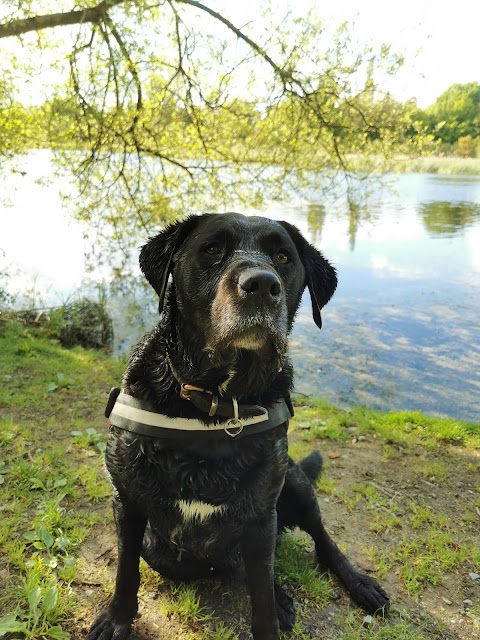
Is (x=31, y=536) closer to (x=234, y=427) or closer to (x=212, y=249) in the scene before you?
(x=234, y=427)

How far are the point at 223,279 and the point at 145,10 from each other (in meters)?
6.16

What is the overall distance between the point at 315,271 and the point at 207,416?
3.23 ft

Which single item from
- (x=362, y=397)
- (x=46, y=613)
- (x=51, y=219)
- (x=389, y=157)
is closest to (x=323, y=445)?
(x=362, y=397)

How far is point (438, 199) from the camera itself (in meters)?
22.4

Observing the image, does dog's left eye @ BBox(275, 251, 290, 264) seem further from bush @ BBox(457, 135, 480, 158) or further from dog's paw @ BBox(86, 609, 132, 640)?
bush @ BBox(457, 135, 480, 158)

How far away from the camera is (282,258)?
6.97 ft

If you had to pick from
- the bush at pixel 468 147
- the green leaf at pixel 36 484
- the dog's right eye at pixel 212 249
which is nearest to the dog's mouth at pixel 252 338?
the dog's right eye at pixel 212 249

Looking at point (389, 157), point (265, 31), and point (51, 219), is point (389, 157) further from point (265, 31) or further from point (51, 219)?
point (51, 219)

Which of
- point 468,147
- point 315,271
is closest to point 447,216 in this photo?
point 315,271

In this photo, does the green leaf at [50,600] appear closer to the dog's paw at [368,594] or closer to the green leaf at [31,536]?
the green leaf at [31,536]

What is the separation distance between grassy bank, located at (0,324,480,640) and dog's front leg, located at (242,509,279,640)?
0.81 ft

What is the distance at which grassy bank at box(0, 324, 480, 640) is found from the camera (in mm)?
2295

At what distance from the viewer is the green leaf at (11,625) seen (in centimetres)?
188

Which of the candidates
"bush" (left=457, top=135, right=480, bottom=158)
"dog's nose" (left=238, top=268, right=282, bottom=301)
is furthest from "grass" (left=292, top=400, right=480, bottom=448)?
"bush" (left=457, top=135, right=480, bottom=158)
